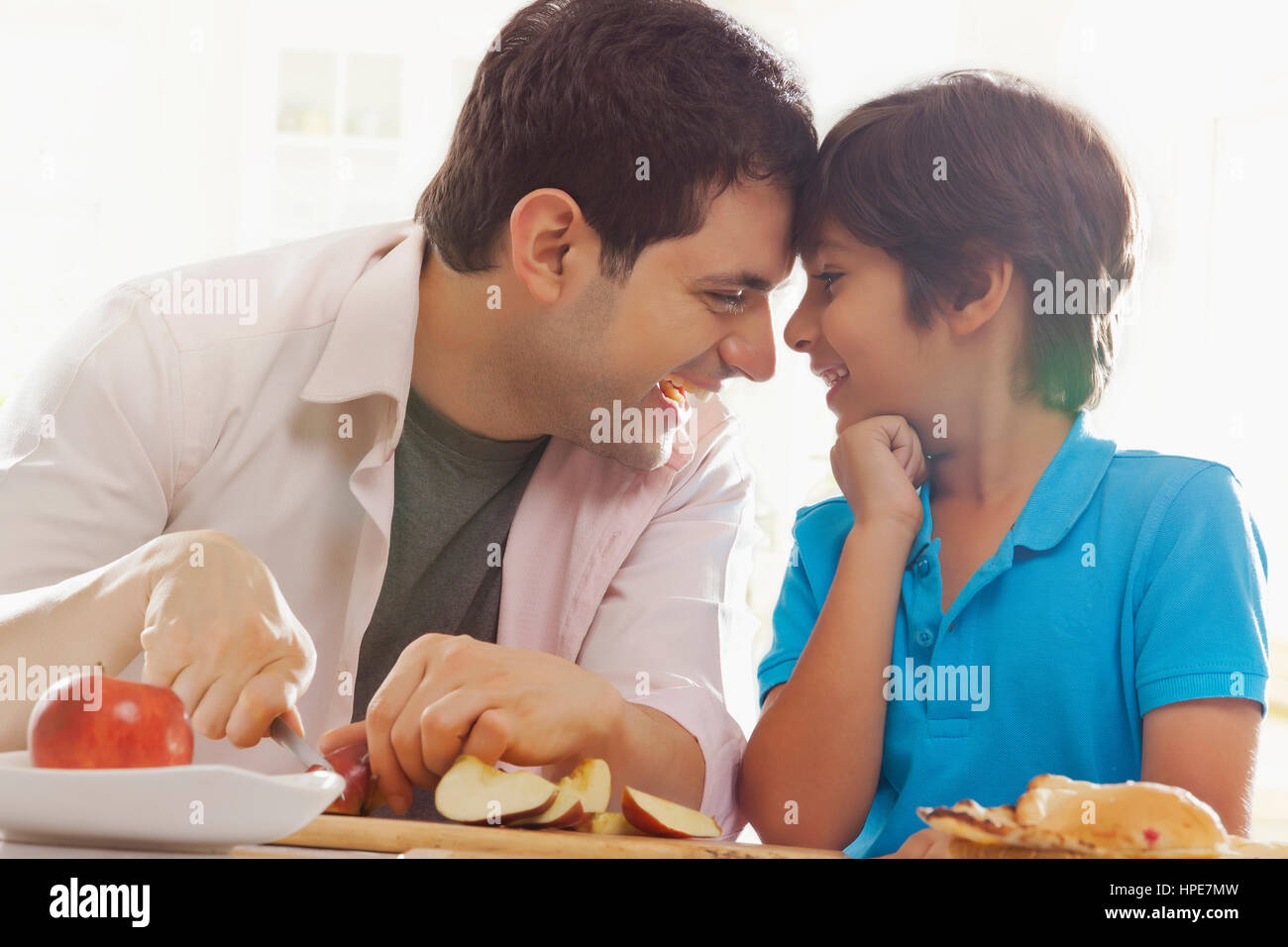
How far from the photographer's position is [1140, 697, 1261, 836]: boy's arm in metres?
1.03

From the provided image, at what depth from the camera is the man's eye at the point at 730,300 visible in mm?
1356

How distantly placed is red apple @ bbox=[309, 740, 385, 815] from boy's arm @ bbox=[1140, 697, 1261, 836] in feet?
Answer: 2.26

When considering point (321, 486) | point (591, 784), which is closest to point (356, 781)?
point (591, 784)

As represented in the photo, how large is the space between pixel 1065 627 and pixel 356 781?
72 cm

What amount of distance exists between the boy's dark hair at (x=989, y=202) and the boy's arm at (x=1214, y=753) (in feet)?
1.29

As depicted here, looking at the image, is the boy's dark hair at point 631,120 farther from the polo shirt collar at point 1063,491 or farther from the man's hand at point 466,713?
the man's hand at point 466,713

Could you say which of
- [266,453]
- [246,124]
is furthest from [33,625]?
[246,124]

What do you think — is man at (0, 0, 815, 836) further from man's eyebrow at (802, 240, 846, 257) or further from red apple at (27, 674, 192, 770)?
red apple at (27, 674, 192, 770)

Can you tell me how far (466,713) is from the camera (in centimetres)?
88

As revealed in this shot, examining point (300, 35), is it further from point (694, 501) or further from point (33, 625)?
point (33, 625)

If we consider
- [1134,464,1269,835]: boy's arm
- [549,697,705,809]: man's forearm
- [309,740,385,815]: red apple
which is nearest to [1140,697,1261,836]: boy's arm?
[1134,464,1269,835]: boy's arm
